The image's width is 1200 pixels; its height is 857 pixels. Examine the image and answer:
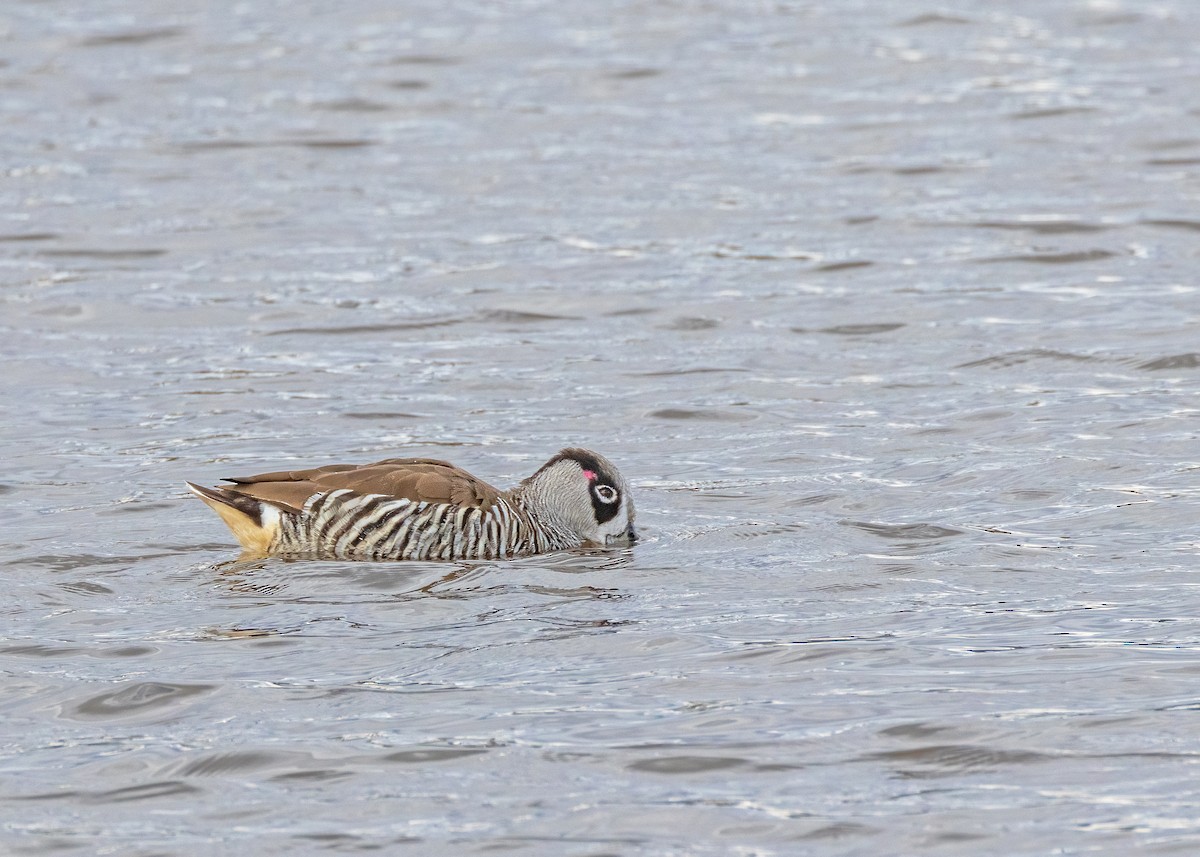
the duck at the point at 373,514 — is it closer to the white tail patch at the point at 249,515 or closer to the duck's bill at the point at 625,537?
the white tail patch at the point at 249,515

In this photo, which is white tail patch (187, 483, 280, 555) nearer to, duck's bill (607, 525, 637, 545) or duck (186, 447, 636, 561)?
duck (186, 447, 636, 561)

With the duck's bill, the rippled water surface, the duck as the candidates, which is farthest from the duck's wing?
the duck's bill

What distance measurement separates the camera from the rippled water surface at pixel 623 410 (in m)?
8.14

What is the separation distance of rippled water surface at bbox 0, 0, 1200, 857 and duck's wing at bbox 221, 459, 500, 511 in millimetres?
401

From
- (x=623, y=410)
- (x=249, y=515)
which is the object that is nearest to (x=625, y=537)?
(x=249, y=515)

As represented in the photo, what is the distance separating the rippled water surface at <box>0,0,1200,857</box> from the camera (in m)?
8.14

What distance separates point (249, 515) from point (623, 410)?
420cm

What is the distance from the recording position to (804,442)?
1391cm

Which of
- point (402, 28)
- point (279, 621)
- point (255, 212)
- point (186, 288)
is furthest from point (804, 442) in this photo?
point (402, 28)

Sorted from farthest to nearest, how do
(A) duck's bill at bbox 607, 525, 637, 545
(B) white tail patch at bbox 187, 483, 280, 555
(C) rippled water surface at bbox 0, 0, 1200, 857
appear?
1. (A) duck's bill at bbox 607, 525, 637, 545
2. (B) white tail patch at bbox 187, 483, 280, 555
3. (C) rippled water surface at bbox 0, 0, 1200, 857

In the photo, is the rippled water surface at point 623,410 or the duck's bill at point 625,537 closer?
the rippled water surface at point 623,410

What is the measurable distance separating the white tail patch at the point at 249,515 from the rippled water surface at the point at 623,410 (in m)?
0.24

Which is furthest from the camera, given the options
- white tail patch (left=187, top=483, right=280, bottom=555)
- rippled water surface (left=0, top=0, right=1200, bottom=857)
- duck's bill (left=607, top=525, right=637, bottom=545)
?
duck's bill (left=607, top=525, right=637, bottom=545)

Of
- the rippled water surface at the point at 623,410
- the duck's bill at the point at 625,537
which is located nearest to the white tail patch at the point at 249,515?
the rippled water surface at the point at 623,410
